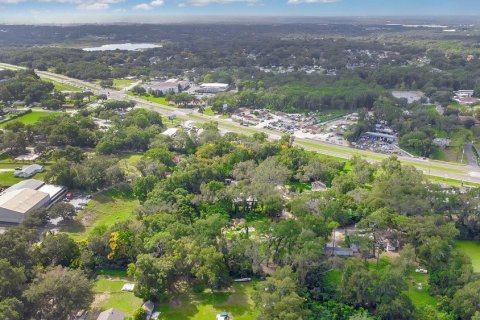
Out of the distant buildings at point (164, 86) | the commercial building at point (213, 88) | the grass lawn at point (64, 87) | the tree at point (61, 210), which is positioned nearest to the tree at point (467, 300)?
the tree at point (61, 210)

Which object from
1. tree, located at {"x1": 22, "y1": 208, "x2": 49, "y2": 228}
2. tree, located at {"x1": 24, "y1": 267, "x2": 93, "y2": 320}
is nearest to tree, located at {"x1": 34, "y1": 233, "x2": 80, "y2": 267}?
tree, located at {"x1": 24, "y1": 267, "x2": 93, "y2": 320}

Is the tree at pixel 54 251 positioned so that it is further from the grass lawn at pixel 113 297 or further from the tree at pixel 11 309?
the tree at pixel 11 309

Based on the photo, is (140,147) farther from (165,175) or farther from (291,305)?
(291,305)

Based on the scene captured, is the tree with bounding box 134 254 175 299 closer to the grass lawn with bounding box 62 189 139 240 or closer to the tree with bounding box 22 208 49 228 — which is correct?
the grass lawn with bounding box 62 189 139 240

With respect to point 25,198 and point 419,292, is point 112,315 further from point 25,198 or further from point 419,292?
point 419,292

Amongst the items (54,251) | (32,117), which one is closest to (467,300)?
(54,251)

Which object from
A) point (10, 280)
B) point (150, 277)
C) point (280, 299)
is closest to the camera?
point (280, 299)

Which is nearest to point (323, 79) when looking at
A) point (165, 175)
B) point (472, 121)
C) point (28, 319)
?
point (472, 121)
